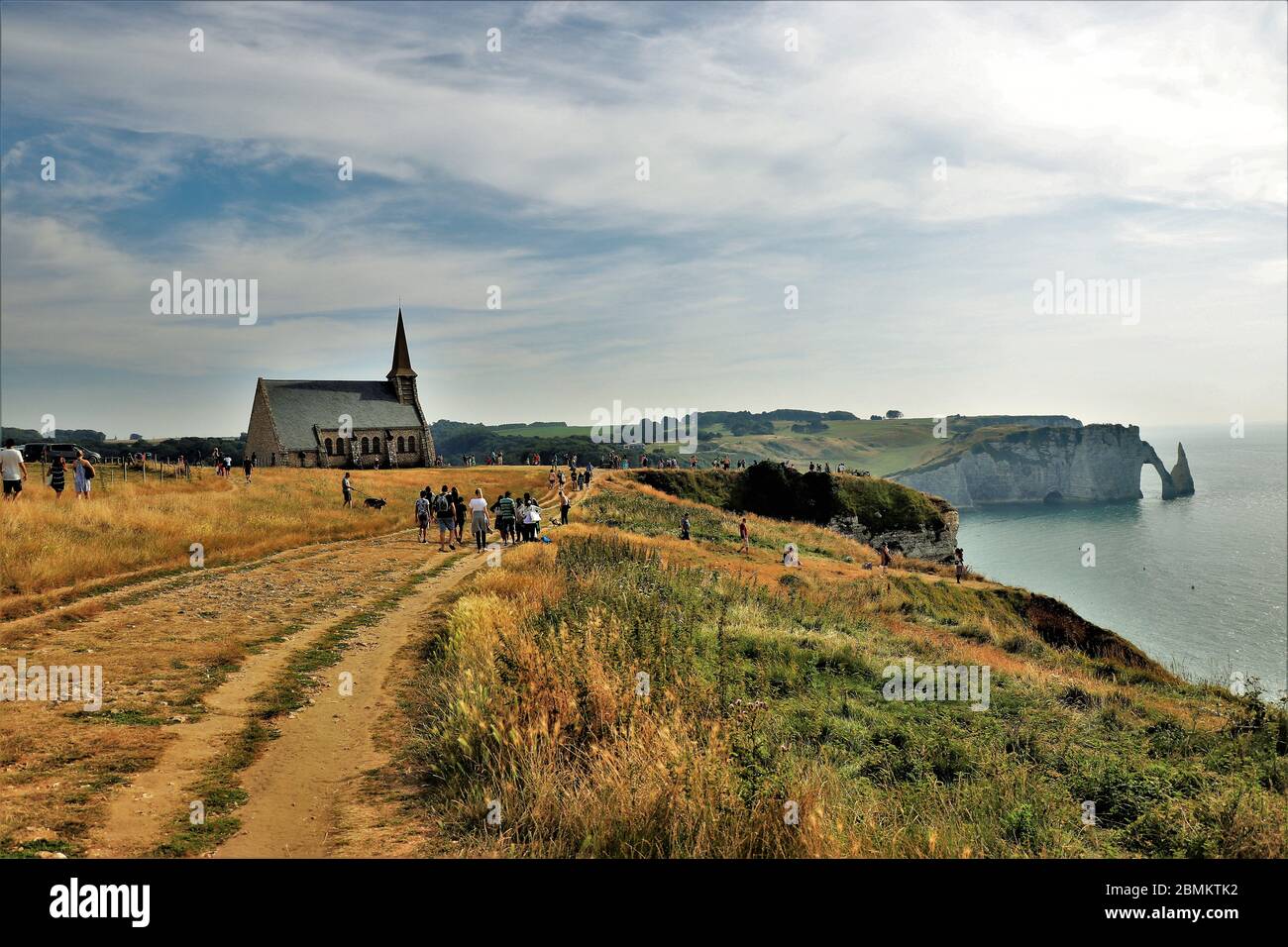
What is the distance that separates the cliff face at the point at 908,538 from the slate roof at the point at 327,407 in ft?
156

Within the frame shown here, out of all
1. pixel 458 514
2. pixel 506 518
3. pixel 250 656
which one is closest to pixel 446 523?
pixel 458 514

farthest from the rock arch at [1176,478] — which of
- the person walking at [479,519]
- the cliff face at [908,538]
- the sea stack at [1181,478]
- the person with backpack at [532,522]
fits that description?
the person walking at [479,519]

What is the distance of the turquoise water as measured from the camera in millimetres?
53312

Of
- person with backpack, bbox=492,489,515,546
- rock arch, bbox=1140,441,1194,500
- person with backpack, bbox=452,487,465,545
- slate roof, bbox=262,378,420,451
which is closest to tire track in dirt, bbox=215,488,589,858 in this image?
person with backpack, bbox=492,489,515,546

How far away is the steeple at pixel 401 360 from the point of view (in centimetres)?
8400

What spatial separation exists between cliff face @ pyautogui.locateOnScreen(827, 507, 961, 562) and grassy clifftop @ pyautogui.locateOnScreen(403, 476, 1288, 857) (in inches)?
2149

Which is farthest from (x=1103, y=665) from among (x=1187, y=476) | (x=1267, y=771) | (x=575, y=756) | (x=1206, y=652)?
(x=1187, y=476)

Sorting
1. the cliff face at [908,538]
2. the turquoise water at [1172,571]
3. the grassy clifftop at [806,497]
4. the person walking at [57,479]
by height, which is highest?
the person walking at [57,479]

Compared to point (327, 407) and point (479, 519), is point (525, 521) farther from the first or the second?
point (327, 407)

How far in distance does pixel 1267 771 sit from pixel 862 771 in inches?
277

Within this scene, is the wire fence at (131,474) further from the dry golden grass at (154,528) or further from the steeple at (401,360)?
the steeple at (401,360)

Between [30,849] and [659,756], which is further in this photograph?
[659,756]
